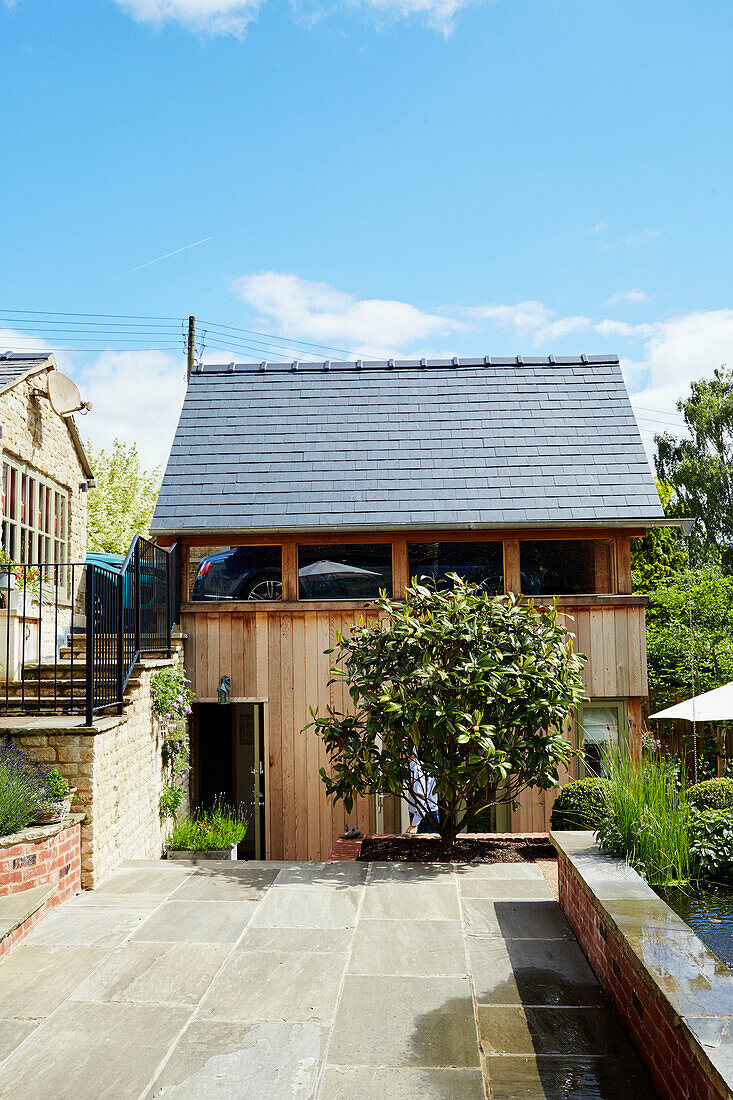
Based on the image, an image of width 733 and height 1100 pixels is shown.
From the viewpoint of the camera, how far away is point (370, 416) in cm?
1090

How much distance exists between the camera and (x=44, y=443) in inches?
402

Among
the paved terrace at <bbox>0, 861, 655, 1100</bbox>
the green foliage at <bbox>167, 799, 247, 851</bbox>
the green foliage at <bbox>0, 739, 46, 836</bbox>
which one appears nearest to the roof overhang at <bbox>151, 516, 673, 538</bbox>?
the green foliage at <bbox>167, 799, 247, 851</bbox>

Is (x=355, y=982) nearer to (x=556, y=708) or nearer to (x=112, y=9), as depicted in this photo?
(x=556, y=708)

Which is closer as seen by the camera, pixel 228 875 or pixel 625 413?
pixel 228 875

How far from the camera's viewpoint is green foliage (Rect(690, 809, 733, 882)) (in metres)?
5.30

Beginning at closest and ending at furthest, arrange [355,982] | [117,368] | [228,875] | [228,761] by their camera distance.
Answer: [355,982] < [228,875] < [228,761] < [117,368]

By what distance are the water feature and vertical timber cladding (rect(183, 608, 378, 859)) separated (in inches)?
181

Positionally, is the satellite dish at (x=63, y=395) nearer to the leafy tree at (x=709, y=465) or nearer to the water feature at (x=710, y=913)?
the water feature at (x=710, y=913)

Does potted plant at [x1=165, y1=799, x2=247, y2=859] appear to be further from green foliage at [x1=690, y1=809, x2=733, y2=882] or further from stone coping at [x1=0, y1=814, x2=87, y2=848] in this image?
green foliage at [x1=690, y1=809, x2=733, y2=882]

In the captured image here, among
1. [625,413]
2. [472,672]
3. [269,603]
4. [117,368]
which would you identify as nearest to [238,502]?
[269,603]

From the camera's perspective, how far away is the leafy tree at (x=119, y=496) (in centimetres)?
2634

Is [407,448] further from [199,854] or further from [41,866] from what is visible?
[41,866]

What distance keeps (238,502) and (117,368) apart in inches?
2157

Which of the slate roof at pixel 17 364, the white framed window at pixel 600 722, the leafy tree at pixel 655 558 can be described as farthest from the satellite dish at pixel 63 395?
the leafy tree at pixel 655 558
